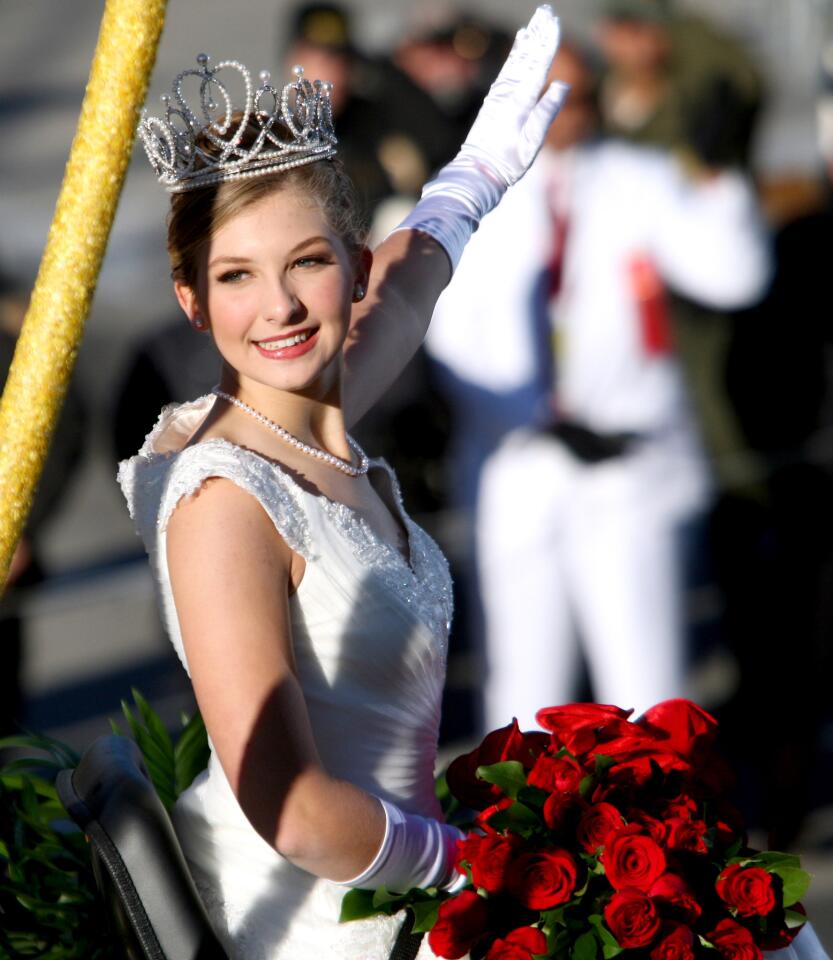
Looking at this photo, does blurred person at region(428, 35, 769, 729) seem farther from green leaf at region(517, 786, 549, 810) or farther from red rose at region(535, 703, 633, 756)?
green leaf at region(517, 786, 549, 810)

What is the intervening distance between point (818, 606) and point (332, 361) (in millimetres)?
3097

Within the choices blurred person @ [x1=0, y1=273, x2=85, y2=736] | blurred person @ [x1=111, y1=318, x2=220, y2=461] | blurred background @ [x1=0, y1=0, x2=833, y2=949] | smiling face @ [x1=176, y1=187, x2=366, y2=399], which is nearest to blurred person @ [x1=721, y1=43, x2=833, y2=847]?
blurred background @ [x1=0, y1=0, x2=833, y2=949]

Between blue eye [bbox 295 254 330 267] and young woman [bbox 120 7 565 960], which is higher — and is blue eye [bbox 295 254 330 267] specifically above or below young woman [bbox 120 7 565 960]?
above

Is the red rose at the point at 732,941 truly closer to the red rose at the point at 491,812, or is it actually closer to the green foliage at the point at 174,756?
the red rose at the point at 491,812

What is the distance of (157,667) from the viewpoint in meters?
6.13

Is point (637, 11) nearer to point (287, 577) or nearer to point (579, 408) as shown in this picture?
point (579, 408)

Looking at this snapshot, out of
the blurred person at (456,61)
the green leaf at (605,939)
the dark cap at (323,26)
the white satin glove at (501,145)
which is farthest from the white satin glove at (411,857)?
the dark cap at (323,26)

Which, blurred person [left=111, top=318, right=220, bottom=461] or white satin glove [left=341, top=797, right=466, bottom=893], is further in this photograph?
blurred person [left=111, top=318, right=220, bottom=461]

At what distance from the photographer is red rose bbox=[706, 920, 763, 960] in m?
1.88

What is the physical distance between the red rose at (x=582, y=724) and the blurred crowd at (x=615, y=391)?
105 inches

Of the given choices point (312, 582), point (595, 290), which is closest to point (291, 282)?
point (312, 582)

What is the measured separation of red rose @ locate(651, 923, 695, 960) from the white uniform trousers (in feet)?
9.40

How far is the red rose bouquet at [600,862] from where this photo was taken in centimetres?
185

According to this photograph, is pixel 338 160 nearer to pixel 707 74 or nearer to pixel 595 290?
pixel 595 290
